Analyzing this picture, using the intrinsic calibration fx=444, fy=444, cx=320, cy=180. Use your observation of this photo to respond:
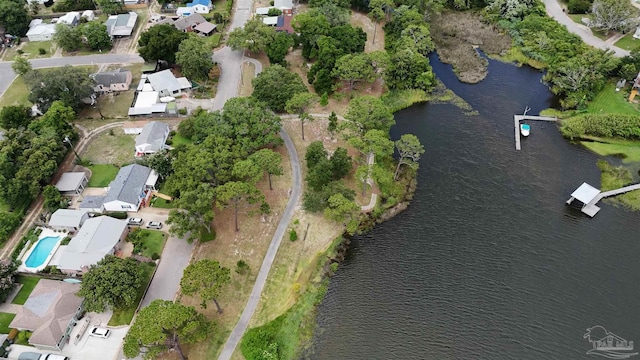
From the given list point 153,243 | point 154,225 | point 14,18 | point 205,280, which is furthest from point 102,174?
point 14,18

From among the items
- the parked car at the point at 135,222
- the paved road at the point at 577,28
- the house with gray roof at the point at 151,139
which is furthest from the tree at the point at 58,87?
the paved road at the point at 577,28

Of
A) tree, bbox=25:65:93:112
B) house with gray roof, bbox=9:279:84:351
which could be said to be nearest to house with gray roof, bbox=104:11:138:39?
tree, bbox=25:65:93:112

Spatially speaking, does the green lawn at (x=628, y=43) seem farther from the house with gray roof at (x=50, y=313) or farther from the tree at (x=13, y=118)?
the tree at (x=13, y=118)

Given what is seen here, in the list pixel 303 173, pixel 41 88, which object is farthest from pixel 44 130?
pixel 303 173

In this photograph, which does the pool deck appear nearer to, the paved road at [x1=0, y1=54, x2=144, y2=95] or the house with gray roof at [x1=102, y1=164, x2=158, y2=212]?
the house with gray roof at [x1=102, y1=164, x2=158, y2=212]

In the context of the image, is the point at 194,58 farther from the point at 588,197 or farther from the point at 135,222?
the point at 588,197

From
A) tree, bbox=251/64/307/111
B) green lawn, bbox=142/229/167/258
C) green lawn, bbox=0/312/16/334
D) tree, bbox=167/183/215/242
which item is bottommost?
green lawn, bbox=0/312/16/334
